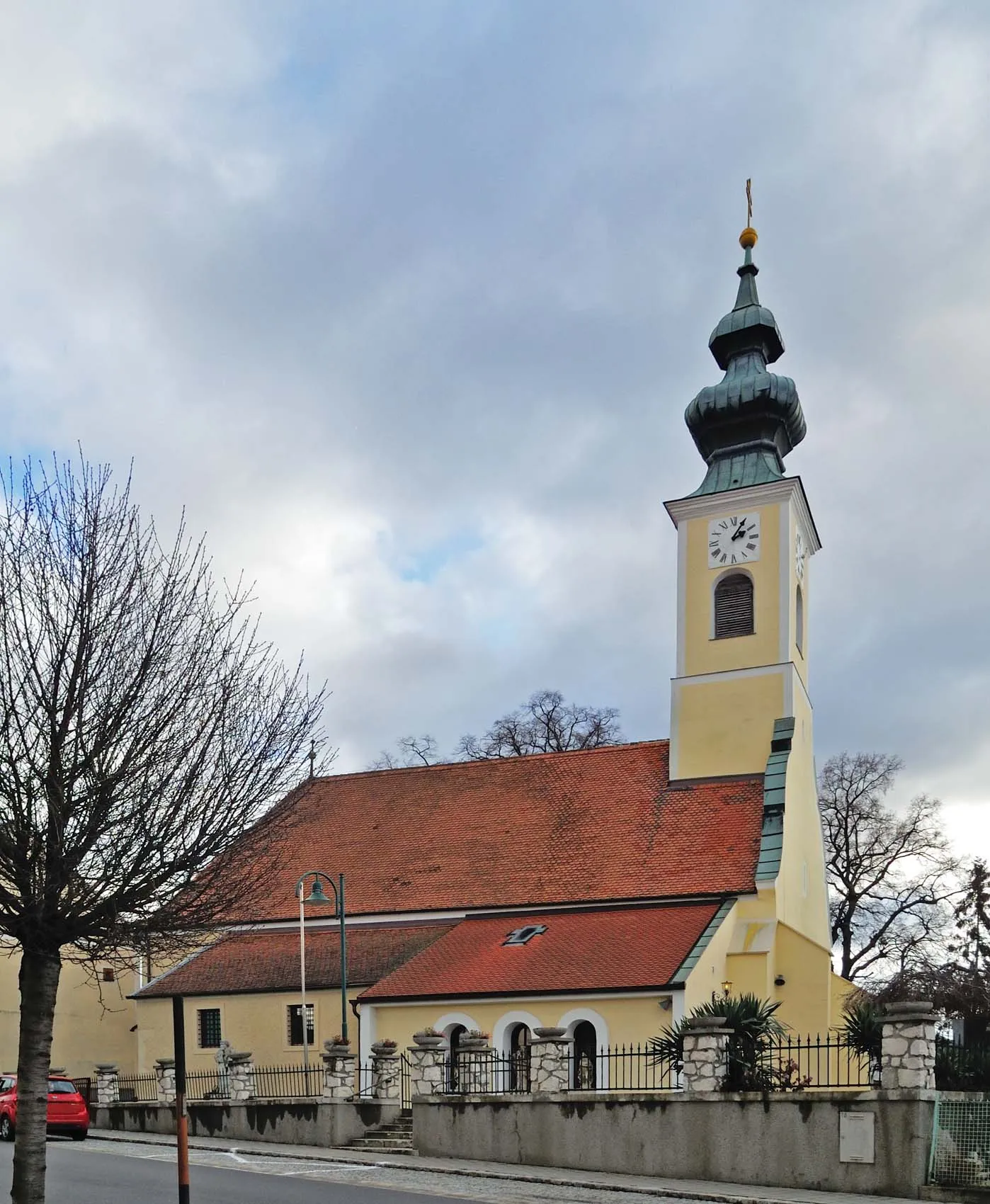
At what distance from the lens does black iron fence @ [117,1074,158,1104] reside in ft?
92.7

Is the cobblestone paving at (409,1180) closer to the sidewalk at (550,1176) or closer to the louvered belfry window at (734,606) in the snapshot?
the sidewalk at (550,1176)

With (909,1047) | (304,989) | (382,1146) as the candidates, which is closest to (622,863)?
(304,989)

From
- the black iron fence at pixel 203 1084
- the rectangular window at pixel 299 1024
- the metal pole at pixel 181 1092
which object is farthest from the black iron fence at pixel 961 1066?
the rectangular window at pixel 299 1024

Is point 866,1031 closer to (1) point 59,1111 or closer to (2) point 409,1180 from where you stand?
(2) point 409,1180

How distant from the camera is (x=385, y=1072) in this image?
2328 cm

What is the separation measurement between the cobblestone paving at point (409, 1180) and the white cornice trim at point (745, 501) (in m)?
18.0

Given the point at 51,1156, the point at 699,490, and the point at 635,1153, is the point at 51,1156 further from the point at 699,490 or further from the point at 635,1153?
the point at 699,490

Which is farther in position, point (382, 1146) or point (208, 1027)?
point (208, 1027)

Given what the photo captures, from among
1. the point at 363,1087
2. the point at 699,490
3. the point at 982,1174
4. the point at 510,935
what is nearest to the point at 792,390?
the point at 699,490

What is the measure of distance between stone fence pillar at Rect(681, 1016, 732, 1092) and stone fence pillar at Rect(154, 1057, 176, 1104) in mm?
12596

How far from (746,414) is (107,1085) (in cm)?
2172

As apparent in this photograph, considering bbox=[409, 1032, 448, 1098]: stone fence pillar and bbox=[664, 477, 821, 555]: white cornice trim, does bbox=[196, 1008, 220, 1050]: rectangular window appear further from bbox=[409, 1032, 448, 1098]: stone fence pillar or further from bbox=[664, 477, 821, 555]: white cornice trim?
bbox=[664, 477, 821, 555]: white cornice trim

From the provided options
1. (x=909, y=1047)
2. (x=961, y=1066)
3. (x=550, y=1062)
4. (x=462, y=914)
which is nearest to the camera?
(x=909, y=1047)

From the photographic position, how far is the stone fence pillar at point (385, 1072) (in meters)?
23.2
